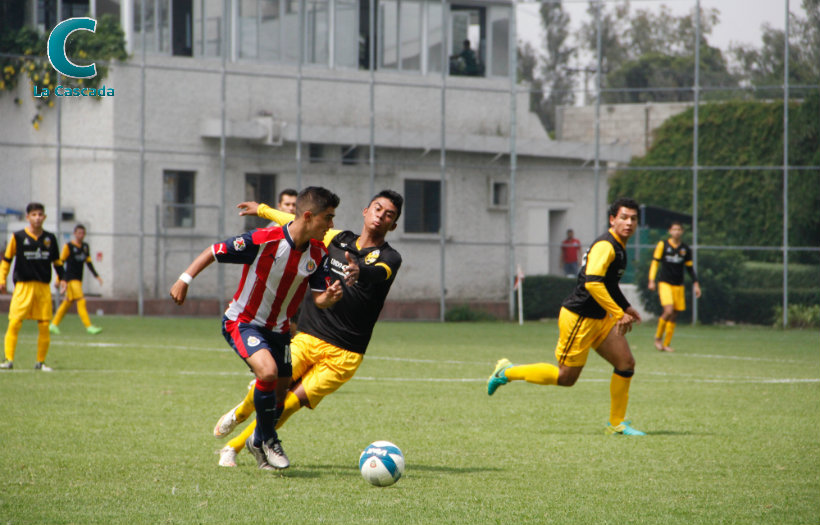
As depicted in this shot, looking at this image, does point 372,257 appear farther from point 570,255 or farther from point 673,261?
point 570,255

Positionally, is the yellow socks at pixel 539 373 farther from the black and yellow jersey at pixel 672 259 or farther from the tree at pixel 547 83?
the tree at pixel 547 83

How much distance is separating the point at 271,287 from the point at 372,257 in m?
0.68

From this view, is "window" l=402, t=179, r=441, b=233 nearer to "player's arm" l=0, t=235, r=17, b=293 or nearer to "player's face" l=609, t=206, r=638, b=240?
"player's arm" l=0, t=235, r=17, b=293

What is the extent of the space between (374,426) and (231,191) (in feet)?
65.7

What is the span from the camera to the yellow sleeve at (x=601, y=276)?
841cm

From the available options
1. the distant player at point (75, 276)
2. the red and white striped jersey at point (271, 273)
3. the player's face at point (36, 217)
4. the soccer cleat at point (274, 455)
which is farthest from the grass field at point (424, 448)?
the distant player at point (75, 276)

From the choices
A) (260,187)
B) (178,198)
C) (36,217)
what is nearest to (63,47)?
(178,198)

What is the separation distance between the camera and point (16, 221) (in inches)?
1008

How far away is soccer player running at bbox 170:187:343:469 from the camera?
650 cm

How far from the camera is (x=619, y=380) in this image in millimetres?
8820

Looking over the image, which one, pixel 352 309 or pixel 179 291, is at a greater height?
pixel 179 291

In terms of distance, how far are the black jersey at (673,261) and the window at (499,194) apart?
11.8m

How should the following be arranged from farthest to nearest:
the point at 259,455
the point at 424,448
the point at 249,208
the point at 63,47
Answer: the point at 63,47
the point at 424,448
the point at 249,208
the point at 259,455

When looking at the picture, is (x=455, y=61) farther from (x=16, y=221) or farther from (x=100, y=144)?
(x=16, y=221)
